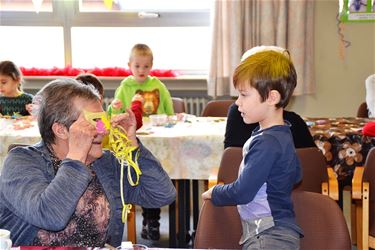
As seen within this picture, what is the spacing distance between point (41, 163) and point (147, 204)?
1.39 ft

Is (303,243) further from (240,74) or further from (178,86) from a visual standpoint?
(178,86)

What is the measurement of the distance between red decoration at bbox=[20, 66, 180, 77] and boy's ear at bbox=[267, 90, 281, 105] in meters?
3.27

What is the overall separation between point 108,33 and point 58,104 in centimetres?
381

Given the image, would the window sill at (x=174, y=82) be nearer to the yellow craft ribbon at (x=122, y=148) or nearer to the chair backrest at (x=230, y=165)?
the chair backrest at (x=230, y=165)

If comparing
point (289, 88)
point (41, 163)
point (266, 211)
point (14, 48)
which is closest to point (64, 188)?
point (41, 163)

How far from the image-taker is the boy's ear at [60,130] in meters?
1.97

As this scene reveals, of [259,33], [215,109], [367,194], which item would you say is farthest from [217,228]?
[259,33]

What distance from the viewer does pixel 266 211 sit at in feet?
7.18

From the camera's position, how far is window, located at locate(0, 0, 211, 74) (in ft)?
18.4

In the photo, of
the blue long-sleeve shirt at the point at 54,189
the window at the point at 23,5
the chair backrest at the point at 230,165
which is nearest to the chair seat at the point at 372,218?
the chair backrest at the point at 230,165

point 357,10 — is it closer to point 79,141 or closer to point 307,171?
point 307,171

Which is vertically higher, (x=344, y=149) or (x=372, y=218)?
(x=344, y=149)

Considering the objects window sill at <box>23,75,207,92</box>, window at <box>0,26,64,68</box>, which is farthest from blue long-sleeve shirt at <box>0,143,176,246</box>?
window at <box>0,26,64,68</box>

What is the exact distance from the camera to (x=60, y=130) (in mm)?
1973
